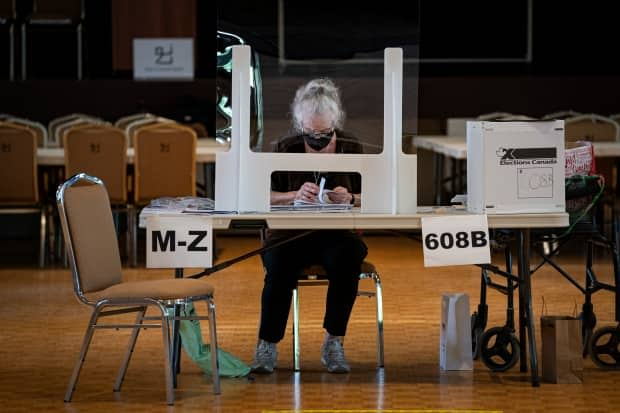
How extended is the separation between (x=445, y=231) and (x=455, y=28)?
10108 millimetres

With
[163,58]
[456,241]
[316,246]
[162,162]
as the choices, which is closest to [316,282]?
[316,246]

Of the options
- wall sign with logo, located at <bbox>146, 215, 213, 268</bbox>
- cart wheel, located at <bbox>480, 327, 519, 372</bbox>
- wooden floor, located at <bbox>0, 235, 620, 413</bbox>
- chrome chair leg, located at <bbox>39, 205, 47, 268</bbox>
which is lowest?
wooden floor, located at <bbox>0, 235, 620, 413</bbox>

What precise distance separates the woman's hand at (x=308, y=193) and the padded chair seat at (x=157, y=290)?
0.61m

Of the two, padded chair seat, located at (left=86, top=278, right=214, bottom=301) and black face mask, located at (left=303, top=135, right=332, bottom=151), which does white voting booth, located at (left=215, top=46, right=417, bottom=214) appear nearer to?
black face mask, located at (left=303, top=135, right=332, bottom=151)

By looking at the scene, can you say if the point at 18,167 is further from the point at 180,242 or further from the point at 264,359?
the point at 180,242

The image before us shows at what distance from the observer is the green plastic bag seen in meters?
5.43

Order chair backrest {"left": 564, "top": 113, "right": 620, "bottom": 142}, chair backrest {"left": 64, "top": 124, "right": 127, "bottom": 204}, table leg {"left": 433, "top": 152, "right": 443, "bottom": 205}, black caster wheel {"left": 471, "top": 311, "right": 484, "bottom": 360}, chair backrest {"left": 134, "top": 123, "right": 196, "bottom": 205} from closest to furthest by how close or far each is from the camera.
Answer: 1. black caster wheel {"left": 471, "top": 311, "right": 484, "bottom": 360}
2. chair backrest {"left": 64, "top": 124, "right": 127, "bottom": 204}
3. chair backrest {"left": 134, "top": 123, "right": 196, "bottom": 205}
4. chair backrest {"left": 564, "top": 113, "right": 620, "bottom": 142}
5. table leg {"left": 433, "top": 152, "right": 443, "bottom": 205}

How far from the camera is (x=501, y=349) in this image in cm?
560

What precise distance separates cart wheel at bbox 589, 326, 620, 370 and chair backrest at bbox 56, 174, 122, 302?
2017 millimetres

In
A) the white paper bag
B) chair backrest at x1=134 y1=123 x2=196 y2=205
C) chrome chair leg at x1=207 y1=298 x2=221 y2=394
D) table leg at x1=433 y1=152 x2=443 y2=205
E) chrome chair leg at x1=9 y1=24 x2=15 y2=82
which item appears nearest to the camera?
chrome chair leg at x1=207 y1=298 x2=221 y2=394

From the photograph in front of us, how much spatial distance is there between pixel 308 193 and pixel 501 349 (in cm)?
103

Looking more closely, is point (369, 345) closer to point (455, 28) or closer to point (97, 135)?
point (97, 135)

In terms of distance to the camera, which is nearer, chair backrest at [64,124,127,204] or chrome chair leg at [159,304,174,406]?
chrome chair leg at [159,304,174,406]

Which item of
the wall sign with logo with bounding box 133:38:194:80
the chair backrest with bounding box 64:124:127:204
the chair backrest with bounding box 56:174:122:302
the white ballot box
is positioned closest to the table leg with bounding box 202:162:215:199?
the chair backrest with bounding box 64:124:127:204
